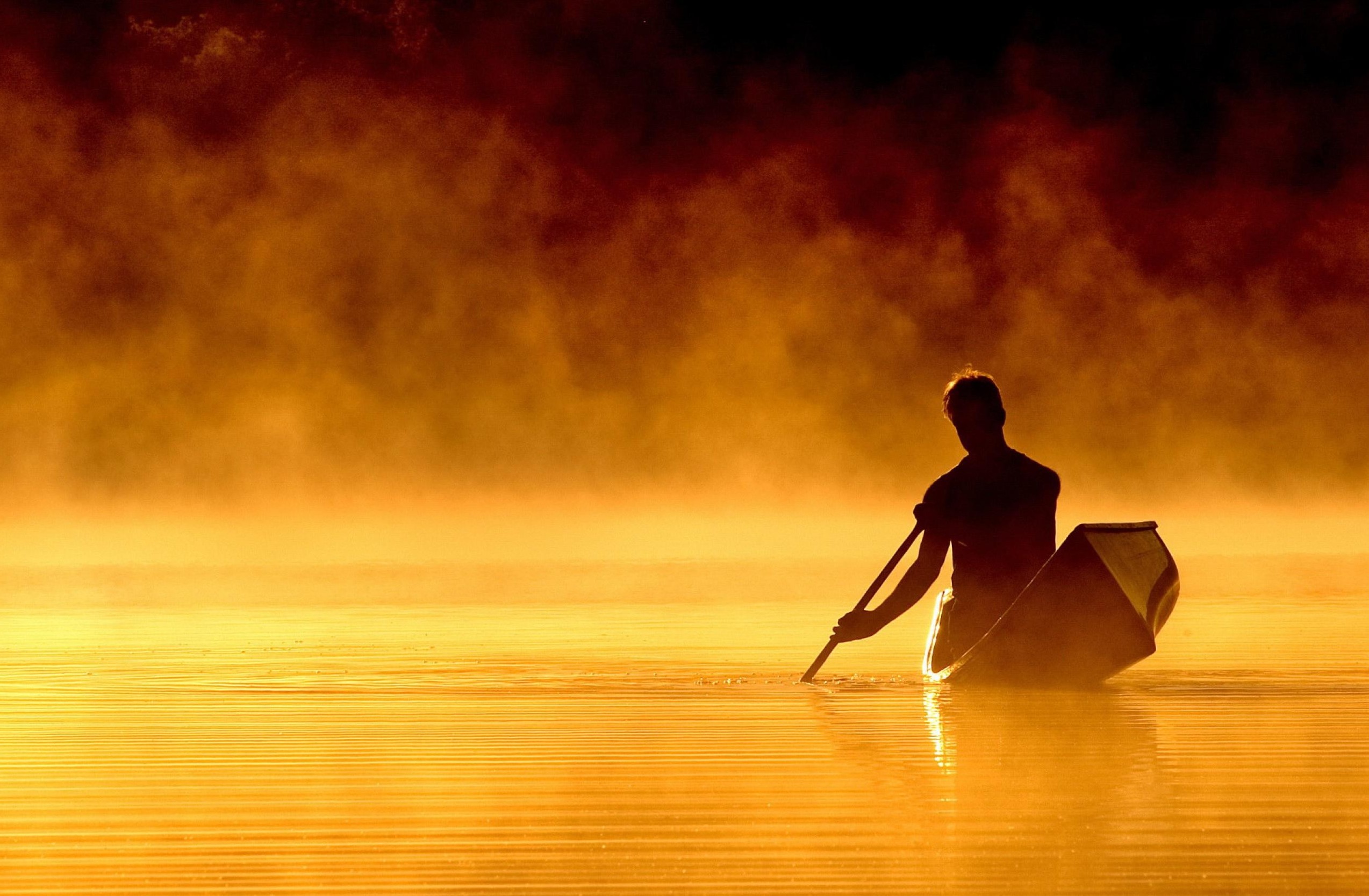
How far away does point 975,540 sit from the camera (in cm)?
1137

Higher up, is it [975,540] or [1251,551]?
[1251,551]

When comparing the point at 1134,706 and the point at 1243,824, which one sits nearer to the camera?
the point at 1243,824

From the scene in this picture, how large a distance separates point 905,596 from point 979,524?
479mm

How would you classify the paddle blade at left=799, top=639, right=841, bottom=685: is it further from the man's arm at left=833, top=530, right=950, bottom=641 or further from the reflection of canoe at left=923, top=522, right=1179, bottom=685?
the reflection of canoe at left=923, top=522, right=1179, bottom=685

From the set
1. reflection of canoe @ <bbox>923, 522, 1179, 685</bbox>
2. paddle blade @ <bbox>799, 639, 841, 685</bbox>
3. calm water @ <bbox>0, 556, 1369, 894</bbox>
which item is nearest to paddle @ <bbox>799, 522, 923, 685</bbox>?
paddle blade @ <bbox>799, 639, 841, 685</bbox>

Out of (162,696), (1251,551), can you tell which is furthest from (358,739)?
(1251,551)

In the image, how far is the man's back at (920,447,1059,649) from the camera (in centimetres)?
1124

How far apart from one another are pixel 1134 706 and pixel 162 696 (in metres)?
4.33

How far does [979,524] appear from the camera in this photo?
11305 millimetres

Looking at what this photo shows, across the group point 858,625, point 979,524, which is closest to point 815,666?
point 858,625

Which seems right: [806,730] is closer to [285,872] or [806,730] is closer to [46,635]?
[285,872]

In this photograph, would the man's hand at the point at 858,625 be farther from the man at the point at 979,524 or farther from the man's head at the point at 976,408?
the man's head at the point at 976,408

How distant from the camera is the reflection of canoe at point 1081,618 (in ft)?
36.3

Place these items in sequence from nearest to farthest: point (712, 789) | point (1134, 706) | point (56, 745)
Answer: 1. point (712, 789)
2. point (56, 745)
3. point (1134, 706)
